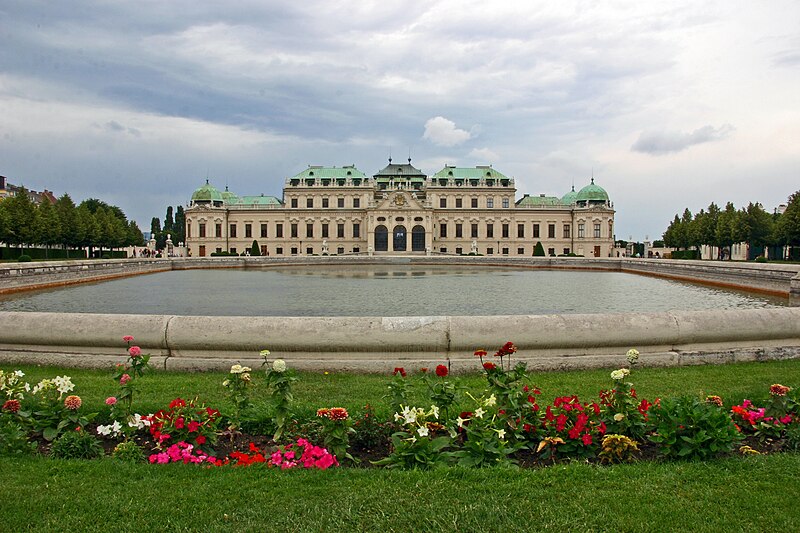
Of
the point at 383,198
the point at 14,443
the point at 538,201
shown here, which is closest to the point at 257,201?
the point at 383,198

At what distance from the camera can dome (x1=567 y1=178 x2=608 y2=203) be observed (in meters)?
101

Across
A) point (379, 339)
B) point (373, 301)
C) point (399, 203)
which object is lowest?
point (373, 301)

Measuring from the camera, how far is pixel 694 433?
5125mm

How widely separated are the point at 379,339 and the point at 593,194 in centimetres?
10036

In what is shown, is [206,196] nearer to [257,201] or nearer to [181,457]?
[257,201]

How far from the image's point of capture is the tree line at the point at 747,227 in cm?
5716

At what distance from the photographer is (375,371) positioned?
8367mm

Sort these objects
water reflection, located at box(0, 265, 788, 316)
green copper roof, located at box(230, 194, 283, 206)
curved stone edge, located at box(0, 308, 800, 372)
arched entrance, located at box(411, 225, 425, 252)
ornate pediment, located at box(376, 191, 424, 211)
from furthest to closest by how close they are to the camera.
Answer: green copper roof, located at box(230, 194, 283, 206), arched entrance, located at box(411, 225, 425, 252), ornate pediment, located at box(376, 191, 424, 211), water reflection, located at box(0, 265, 788, 316), curved stone edge, located at box(0, 308, 800, 372)

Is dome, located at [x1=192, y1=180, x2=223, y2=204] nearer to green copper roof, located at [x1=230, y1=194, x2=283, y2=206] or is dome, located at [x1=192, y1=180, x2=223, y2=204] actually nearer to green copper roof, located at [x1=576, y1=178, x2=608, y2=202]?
green copper roof, located at [x1=230, y1=194, x2=283, y2=206]

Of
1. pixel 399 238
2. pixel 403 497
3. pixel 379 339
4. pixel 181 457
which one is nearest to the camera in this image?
pixel 403 497

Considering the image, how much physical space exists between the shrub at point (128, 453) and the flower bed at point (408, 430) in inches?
0.5

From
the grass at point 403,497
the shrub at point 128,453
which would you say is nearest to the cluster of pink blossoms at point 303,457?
the grass at point 403,497

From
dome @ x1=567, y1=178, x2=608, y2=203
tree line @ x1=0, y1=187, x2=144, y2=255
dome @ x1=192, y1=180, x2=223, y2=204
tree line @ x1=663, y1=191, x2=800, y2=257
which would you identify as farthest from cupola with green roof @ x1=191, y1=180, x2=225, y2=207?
tree line @ x1=663, y1=191, x2=800, y2=257

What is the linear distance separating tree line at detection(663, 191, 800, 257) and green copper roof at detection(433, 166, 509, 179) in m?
34.0
